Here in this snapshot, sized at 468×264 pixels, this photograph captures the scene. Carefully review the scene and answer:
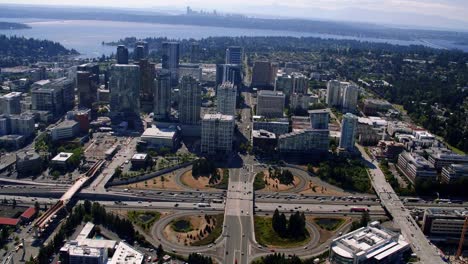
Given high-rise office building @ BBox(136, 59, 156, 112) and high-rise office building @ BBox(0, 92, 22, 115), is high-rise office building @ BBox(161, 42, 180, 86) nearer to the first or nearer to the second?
high-rise office building @ BBox(136, 59, 156, 112)

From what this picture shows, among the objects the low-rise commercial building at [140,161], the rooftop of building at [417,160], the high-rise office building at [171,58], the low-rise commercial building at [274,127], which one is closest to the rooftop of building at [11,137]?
the low-rise commercial building at [140,161]

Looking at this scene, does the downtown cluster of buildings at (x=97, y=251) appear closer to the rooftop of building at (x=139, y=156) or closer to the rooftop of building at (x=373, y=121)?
the rooftop of building at (x=139, y=156)

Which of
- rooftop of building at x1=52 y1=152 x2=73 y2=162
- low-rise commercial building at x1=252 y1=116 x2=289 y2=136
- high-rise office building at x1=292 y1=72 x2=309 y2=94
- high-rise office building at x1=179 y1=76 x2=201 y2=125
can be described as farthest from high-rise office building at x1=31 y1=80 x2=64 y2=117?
high-rise office building at x1=292 y1=72 x2=309 y2=94

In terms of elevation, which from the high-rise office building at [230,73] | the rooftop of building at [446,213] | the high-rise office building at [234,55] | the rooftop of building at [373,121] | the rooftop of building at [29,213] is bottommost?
the rooftop of building at [29,213]

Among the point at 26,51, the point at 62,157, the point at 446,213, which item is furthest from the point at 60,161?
the point at 26,51

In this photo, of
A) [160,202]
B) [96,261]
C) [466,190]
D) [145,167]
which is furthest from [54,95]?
[466,190]

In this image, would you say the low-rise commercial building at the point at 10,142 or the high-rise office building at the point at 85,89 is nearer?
the low-rise commercial building at the point at 10,142

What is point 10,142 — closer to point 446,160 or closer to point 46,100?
point 46,100

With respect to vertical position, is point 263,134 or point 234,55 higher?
point 234,55
